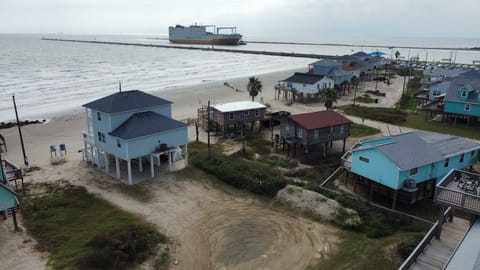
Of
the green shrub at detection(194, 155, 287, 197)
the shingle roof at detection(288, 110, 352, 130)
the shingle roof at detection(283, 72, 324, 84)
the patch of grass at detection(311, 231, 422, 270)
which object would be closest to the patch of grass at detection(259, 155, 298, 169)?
the green shrub at detection(194, 155, 287, 197)

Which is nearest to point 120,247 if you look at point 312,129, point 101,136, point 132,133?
point 132,133

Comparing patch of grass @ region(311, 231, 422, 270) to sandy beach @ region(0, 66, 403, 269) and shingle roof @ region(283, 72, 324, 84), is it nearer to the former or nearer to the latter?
sandy beach @ region(0, 66, 403, 269)

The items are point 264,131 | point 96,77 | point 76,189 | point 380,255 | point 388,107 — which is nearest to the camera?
point 380,255

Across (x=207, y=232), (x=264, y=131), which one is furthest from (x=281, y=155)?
(x=207, y=232)

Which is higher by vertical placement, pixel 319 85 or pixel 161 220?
pixel 319 85

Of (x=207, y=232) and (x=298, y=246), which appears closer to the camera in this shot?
(x=298, y=246)

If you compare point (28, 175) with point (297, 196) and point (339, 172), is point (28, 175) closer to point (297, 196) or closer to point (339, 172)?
point (297, 196)
